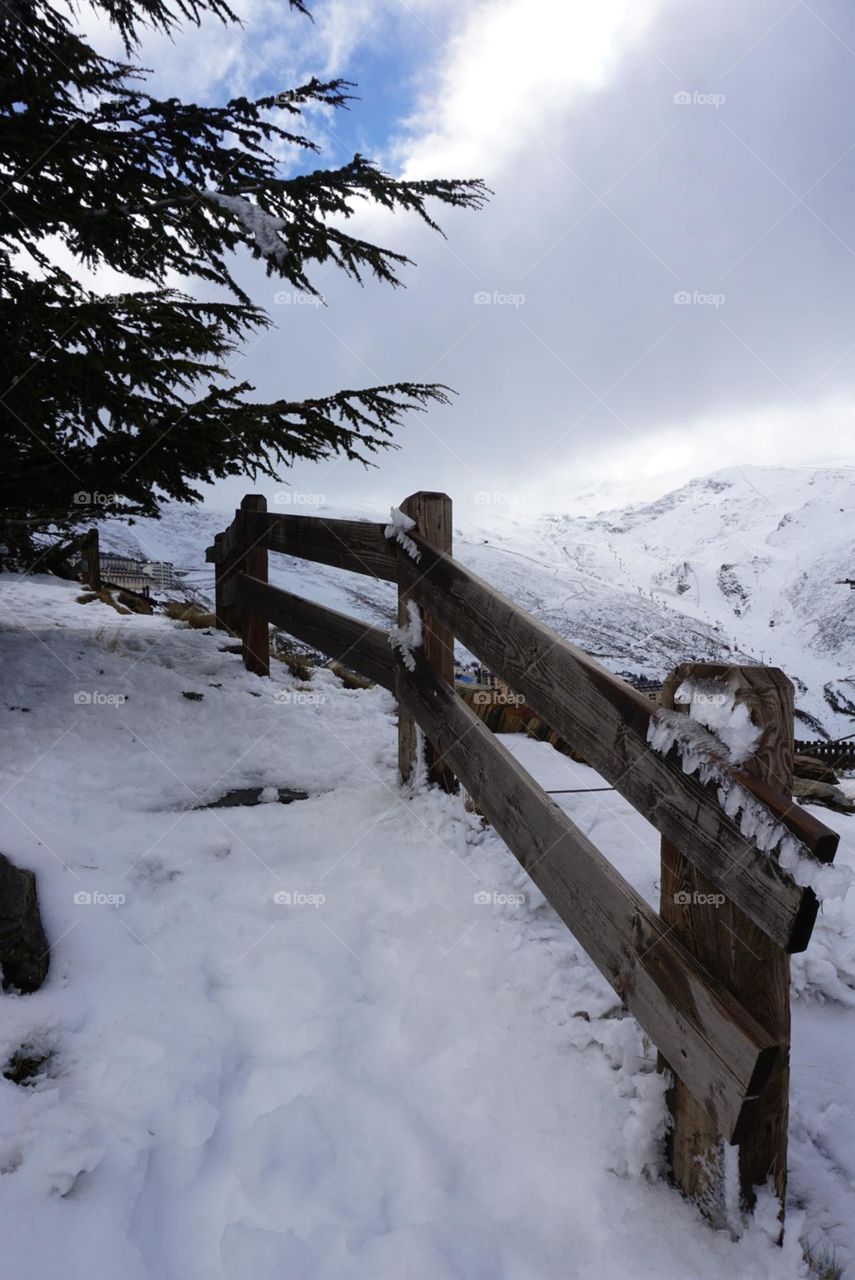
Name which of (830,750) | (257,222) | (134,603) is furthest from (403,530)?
(830,750)

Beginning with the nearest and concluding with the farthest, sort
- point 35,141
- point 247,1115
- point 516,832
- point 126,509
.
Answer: point 247,1115, point 516,832, point 35,141, point 126,509

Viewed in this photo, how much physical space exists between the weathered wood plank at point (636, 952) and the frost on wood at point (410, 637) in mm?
928

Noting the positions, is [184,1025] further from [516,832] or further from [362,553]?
[362,553]

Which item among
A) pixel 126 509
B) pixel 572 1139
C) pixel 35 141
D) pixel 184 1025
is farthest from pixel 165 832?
pixel 35 141

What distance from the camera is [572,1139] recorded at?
76.9 inches

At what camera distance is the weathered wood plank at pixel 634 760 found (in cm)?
142

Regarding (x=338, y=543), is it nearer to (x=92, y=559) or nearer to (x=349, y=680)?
(x=349, y=680)

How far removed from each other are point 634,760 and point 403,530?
231 centimetres

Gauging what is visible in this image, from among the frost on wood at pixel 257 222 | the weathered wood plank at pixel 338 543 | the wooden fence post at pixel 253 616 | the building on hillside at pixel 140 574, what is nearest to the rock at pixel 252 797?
the weathered wood plank at pixel 338 543

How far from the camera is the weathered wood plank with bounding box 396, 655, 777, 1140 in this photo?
5.13 feet

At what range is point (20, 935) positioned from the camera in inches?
86.0

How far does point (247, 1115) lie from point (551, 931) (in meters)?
1.41

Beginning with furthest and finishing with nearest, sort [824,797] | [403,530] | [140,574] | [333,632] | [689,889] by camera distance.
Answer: [140,574], [333,632], [824,797], [403,530], [689,889]

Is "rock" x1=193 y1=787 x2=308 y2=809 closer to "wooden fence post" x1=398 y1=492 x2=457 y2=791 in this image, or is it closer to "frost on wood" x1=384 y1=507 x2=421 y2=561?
"wooden fence post" x1=398 y1=492 x2=457 y2=791
